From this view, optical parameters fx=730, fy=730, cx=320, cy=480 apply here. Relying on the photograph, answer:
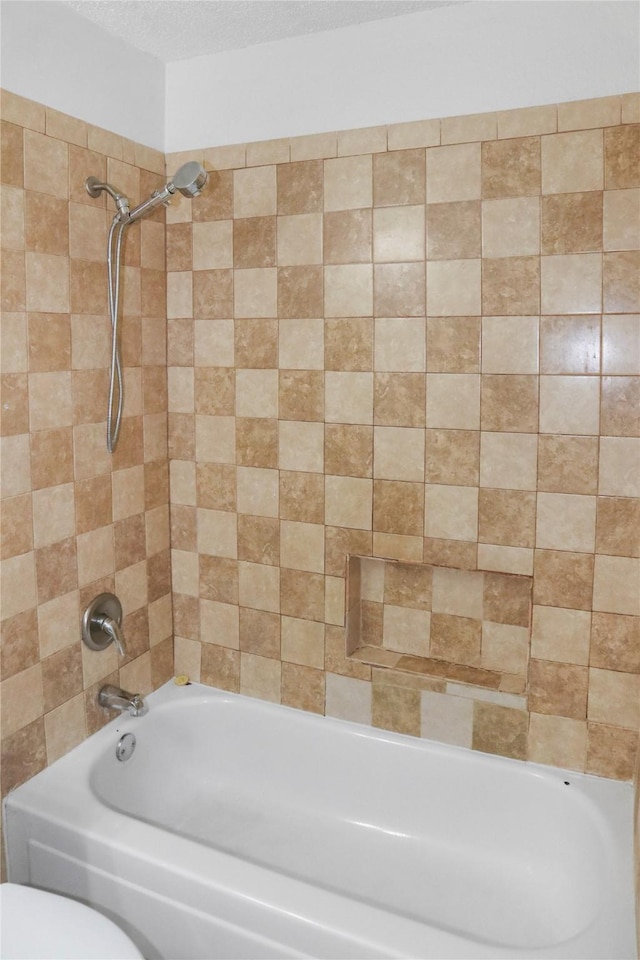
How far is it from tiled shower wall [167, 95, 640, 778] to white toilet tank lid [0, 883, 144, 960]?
99 centimetres

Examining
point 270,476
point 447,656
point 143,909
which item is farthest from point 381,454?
point 143,909

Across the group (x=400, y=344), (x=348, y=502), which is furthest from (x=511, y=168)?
(x=348, y=502)

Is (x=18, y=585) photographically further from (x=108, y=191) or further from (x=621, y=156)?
(x=621, y=156)

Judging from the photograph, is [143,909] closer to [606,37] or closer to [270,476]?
[270,476]

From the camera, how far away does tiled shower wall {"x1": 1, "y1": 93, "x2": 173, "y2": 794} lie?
184 cm

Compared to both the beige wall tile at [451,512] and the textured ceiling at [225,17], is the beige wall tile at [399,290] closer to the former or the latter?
the beige wall tile at [451,512]

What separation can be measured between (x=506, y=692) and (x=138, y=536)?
3.99ft

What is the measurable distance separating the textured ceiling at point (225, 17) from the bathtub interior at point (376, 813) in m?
2.02

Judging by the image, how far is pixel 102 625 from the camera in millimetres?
2131

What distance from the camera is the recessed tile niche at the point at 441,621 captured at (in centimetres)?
211

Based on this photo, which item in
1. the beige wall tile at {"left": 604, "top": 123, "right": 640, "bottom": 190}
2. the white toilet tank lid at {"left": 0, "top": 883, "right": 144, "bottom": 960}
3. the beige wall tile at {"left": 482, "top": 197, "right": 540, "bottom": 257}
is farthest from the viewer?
the beige wall tile at {"left": 482, "top": 197, "right": 540, "bottom": 257}

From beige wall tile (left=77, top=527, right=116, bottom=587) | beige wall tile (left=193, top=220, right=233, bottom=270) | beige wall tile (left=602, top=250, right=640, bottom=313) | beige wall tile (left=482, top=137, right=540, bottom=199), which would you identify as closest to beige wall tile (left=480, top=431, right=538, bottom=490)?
beige wall tile (left=602, top=250, right=640, bottom=313)

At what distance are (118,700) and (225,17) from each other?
1964mm

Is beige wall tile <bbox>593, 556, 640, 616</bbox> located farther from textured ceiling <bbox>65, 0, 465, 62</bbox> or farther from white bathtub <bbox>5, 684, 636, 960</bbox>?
textured ceiling <bbox>65, 0, 465, 62</bbox>
